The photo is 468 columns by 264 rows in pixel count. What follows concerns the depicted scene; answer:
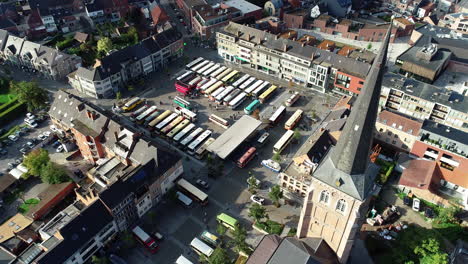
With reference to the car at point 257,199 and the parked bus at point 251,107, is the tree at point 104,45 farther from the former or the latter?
the car at point 257,199

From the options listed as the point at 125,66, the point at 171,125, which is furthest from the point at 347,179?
the point at 125,66

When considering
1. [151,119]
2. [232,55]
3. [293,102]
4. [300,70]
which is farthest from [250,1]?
[151,119]

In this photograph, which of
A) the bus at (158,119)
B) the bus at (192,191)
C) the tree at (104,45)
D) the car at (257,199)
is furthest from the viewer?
the tree at (104,45)

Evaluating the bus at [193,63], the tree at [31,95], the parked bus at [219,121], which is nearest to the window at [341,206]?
the parked bus at [219,121]

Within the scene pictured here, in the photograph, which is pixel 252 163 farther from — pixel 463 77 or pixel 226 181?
pixel 463 77

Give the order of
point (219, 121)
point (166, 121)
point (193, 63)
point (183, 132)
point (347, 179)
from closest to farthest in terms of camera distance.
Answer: point (347, 179) → point (183, 132) → point (166, 121) → point (219, 121) → point (193, 63)

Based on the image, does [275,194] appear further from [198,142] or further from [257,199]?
[198,142]
